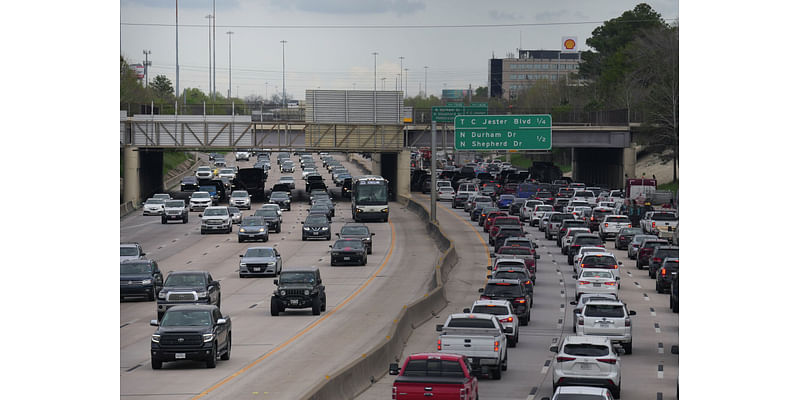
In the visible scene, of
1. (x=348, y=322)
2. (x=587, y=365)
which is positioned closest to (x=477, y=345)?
(x=587, y=365)

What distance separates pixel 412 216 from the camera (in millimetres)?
88438

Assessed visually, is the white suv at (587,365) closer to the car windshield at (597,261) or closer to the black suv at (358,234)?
the car windshield at (597,261)

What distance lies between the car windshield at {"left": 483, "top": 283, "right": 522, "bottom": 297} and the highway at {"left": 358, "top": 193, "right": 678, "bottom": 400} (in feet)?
3.98

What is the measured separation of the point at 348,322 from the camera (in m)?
39.5

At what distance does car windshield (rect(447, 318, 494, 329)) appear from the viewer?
29.9 m

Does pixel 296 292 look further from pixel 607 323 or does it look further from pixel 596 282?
pixel 607 323

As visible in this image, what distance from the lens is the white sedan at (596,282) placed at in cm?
4262

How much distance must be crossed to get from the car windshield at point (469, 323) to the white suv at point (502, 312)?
3.41 m

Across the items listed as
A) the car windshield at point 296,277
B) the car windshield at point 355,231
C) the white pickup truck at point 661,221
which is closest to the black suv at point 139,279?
the car windshield at point 296,277

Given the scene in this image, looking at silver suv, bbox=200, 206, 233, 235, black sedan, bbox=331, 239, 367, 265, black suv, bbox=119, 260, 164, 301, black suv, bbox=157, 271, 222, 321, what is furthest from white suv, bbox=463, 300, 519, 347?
silver suv, bbox=200, 206, 233, 235

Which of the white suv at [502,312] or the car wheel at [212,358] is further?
the white suv at [502,312]

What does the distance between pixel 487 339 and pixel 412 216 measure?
195ft

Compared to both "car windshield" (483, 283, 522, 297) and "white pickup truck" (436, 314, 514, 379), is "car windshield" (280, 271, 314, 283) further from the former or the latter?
"white pickup truck" (436, 314, 514, 379)
